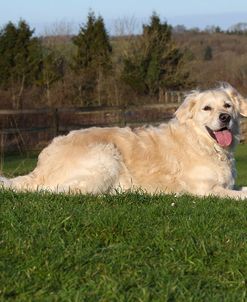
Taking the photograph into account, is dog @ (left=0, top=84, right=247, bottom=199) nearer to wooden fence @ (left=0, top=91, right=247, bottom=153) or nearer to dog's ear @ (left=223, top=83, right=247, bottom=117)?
dog's ear @ (left=223, top=83, right=247, bottom=117)

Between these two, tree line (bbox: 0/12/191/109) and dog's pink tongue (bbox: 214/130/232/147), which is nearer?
dog's pink tongue (bbox: 214/130/232/147)

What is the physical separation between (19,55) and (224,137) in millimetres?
35774

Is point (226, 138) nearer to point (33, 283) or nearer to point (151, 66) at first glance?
point (33, 283)

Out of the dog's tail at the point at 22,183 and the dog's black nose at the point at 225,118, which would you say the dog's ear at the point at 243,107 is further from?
the dog's tail at the point at 22,183

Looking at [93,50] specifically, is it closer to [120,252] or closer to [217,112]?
[217,112]

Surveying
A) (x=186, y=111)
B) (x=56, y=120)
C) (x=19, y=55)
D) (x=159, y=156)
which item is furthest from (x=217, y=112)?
(x=19, y=55)

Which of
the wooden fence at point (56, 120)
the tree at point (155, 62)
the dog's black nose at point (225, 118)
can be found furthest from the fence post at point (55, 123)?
the tree at point (155, 62)

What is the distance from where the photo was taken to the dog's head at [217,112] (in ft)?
27.3

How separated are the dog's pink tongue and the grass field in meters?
2.31

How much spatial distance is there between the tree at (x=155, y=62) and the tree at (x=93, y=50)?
5.75 ft

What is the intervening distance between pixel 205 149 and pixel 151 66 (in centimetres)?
3903

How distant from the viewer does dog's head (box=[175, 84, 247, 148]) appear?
8.34 m

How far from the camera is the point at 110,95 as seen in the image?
43.7 m

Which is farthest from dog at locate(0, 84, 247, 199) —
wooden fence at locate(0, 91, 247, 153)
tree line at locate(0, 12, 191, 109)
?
tree line at locate(0, 12, 191, 109)
